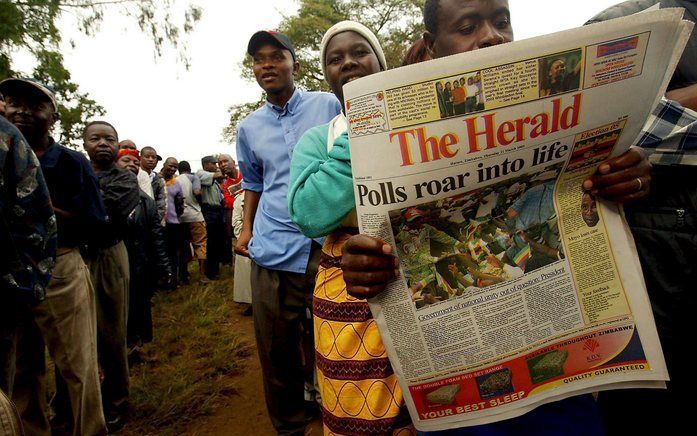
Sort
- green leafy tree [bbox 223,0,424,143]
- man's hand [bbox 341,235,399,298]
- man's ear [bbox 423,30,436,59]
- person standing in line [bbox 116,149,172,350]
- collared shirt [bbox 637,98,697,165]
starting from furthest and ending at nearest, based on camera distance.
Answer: green leafy tree [bbox 223,0,424,143], person standing in line [bbox 116,149,172,350], man's ear [bbox 423,30,436,59], collared shirt [bbox 637,98,697,165], man's hand [bbox 341,235,399,298]

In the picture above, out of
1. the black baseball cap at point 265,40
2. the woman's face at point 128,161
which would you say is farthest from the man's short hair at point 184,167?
the black baseball cap at point 265,40

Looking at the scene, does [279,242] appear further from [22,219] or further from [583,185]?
[583,185]

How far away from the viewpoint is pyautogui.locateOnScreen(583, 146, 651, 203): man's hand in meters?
0.76

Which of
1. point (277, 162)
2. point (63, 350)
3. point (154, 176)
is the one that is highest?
point (154, 176)

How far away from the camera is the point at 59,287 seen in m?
2.01

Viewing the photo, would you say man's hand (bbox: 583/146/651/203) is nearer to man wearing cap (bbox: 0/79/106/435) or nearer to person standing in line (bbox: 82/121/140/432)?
man wearing cap (bbox: 0/79/106/435)

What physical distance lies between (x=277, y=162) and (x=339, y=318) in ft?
3.50

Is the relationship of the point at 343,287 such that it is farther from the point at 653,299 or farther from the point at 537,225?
the point at 653,299

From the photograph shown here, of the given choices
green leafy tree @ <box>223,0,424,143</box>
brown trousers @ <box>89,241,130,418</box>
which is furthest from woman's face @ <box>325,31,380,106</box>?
green leafy tree @ <box>223,0,424,143</box>

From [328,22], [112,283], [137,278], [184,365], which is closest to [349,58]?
[112,283]

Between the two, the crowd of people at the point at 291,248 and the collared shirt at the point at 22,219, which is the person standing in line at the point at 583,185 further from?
the collared shirt at the point at 22,219

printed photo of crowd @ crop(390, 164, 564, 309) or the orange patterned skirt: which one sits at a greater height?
printed photo of crowd @ crop(390, 164, 564, 309)

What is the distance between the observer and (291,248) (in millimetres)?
1895

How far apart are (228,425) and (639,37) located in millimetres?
2809
